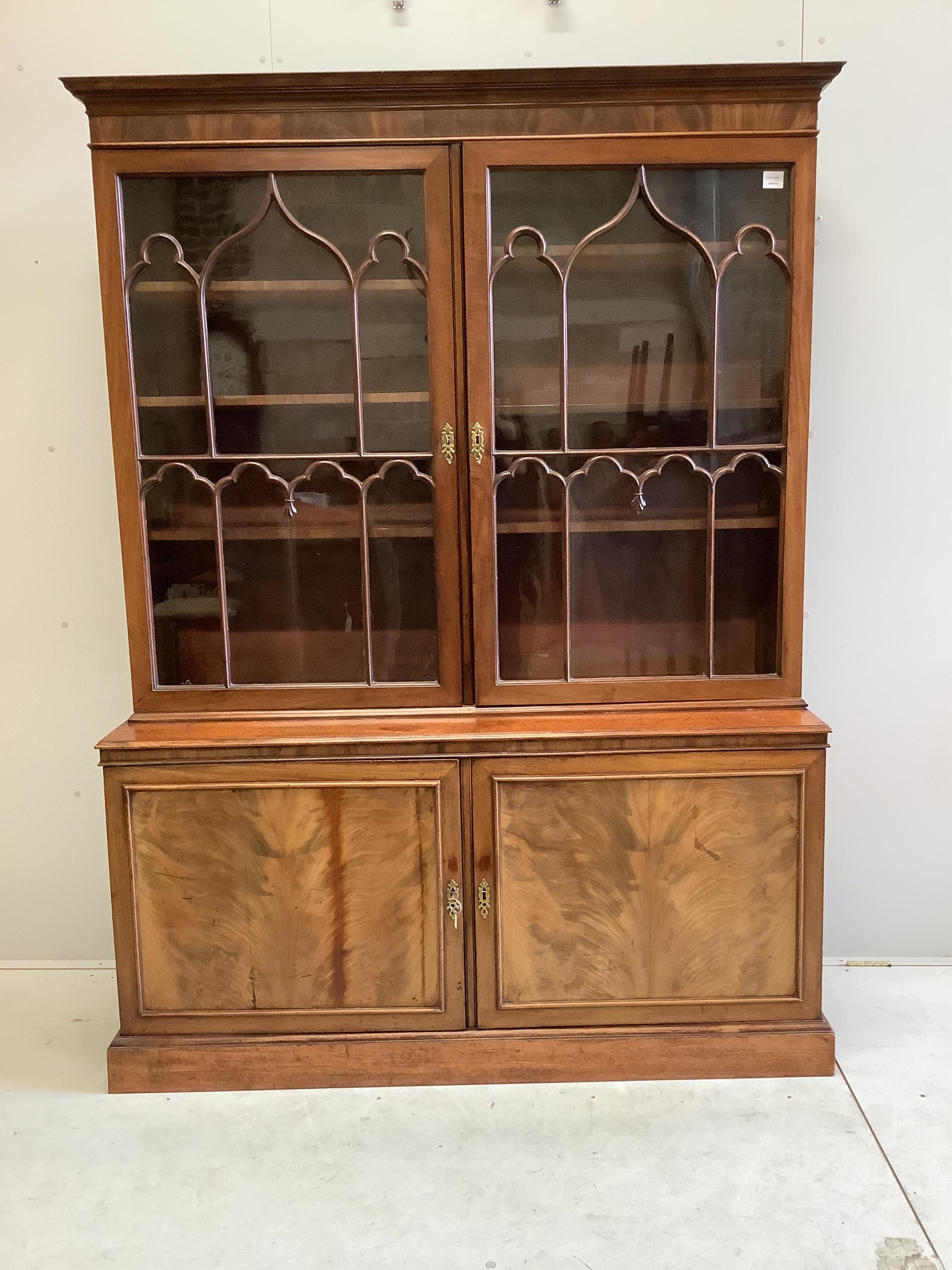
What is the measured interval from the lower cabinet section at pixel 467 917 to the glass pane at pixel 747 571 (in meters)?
0.20

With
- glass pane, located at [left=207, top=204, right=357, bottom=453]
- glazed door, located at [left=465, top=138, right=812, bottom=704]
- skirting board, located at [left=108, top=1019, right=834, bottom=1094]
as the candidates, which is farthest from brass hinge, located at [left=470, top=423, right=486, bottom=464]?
skirting board, located at [left=108, top=1019, right=834, bottom=1094]

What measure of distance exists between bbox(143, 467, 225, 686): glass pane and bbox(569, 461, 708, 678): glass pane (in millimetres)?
728

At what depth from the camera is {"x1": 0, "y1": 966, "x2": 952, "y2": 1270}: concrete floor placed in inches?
57.7

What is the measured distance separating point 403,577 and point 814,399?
107cm

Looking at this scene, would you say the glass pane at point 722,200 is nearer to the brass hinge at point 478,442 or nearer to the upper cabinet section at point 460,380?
the upper cabinet section at point 460,380

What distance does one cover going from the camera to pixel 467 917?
1.85m

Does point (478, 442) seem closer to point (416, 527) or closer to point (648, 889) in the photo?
point (416, 527)

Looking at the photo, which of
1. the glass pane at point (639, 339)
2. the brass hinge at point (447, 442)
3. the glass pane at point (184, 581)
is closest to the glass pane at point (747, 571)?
the glass pane at point (639, 339)

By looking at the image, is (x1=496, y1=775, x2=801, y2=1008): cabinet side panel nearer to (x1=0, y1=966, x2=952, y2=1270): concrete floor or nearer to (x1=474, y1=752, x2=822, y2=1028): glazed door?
(x1=474, y1=752, x2=822, y2=1028): glazed door

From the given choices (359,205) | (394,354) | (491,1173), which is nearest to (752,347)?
(394,354)

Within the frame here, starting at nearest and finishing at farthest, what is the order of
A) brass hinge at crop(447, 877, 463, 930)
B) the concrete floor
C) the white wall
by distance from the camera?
the concrete floor
brass hinge at crop(447, 877, 463, 930)
the white wall

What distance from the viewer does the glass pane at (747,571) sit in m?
1.85

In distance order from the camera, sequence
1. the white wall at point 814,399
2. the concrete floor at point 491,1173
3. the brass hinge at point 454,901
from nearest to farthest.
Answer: the concrete floor at point 491,1173 < the brass hinge at point 454,901 < the white wall at point 814,399

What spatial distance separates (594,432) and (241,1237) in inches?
60.7
